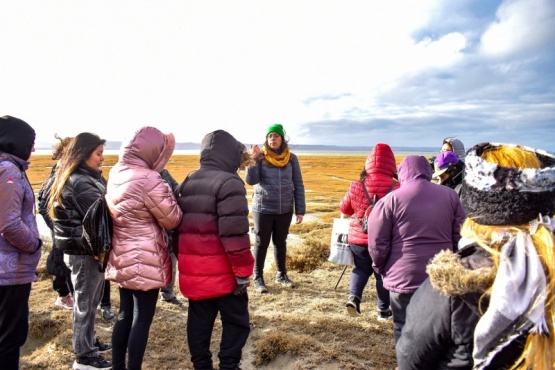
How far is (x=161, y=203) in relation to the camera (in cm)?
289

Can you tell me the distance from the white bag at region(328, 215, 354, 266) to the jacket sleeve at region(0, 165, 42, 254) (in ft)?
10.1

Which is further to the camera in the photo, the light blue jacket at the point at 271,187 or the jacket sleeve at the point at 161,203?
the light blue jacket at the point at 271,187

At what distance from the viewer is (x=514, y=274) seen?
4.06ft

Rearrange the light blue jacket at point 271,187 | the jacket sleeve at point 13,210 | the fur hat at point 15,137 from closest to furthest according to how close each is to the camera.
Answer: the jacket sleeve at point 13,210 → the fur hat at point 15,137 → the light blue jacket at point 271,187

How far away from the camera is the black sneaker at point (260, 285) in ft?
17.5

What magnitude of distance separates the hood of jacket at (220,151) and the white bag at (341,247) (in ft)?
6.37

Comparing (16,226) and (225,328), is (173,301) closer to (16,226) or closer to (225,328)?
(225,328)

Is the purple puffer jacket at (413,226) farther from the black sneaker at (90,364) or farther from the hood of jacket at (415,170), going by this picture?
the black sneaker at (90,364)

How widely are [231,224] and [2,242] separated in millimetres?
1722

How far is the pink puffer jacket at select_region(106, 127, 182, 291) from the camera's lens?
9.50 ft

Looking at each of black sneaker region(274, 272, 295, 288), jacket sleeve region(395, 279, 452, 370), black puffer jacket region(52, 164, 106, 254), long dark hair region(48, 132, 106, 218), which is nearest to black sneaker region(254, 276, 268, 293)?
black sneaker region(274, 272, 295, 288)

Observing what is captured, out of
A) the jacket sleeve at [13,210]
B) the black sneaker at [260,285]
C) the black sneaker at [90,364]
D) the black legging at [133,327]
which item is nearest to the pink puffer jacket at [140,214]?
the black legging at [133,327]

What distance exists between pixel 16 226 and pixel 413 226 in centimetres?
304

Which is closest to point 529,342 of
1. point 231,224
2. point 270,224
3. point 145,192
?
point 231,224
